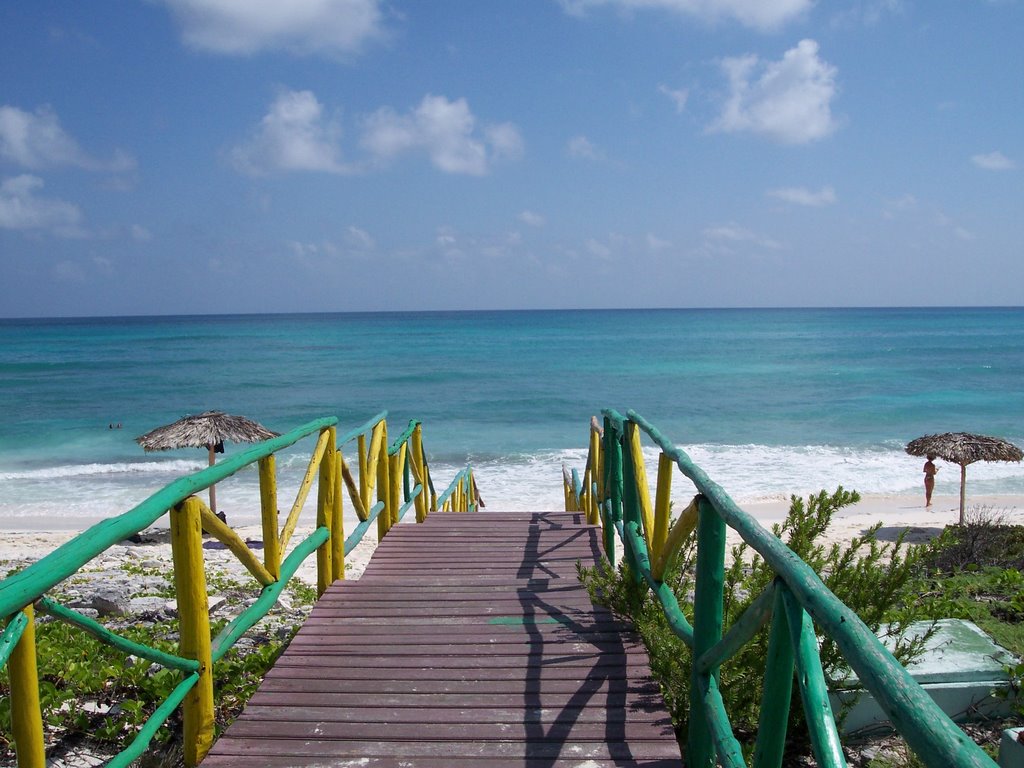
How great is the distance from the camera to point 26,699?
178 cm

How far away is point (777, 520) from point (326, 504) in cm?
1181

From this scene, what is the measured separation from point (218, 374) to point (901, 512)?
39.1 metres

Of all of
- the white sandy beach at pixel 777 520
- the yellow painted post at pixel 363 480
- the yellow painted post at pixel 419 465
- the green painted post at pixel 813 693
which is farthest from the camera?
the white sandy beach at pixel 777 520

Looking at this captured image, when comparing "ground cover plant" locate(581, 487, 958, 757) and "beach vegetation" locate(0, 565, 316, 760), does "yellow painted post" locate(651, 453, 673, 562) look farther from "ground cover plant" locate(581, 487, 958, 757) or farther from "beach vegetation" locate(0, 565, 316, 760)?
"beach vegetation" locate(0, 565, 316, 760)

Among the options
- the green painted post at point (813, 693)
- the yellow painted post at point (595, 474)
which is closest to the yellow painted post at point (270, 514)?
the green painted post at point (813, 693)

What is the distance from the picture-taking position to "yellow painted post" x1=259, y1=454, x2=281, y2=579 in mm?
3338

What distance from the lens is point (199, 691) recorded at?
107 inches

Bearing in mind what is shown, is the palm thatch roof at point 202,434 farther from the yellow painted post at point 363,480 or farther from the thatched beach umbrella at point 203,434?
the yellow painted post at point 363,480

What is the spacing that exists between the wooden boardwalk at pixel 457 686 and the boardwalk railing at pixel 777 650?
38cm

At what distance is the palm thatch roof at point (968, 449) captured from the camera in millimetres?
12703

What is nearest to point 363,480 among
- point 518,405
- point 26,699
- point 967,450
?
point 26,699

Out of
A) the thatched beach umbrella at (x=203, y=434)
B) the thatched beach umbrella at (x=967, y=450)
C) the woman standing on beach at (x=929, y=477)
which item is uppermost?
the thatched beach umbrella at (x=203, y=434)

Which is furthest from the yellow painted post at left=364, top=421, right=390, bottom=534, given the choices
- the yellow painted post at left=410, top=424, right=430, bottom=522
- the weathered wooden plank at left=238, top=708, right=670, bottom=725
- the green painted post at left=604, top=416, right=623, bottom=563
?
the weathered wooden plank at left=238, top=708, right=670, bottom=725

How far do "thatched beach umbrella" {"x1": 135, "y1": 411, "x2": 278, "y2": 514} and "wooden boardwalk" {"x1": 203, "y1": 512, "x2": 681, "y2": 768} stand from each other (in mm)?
9925
